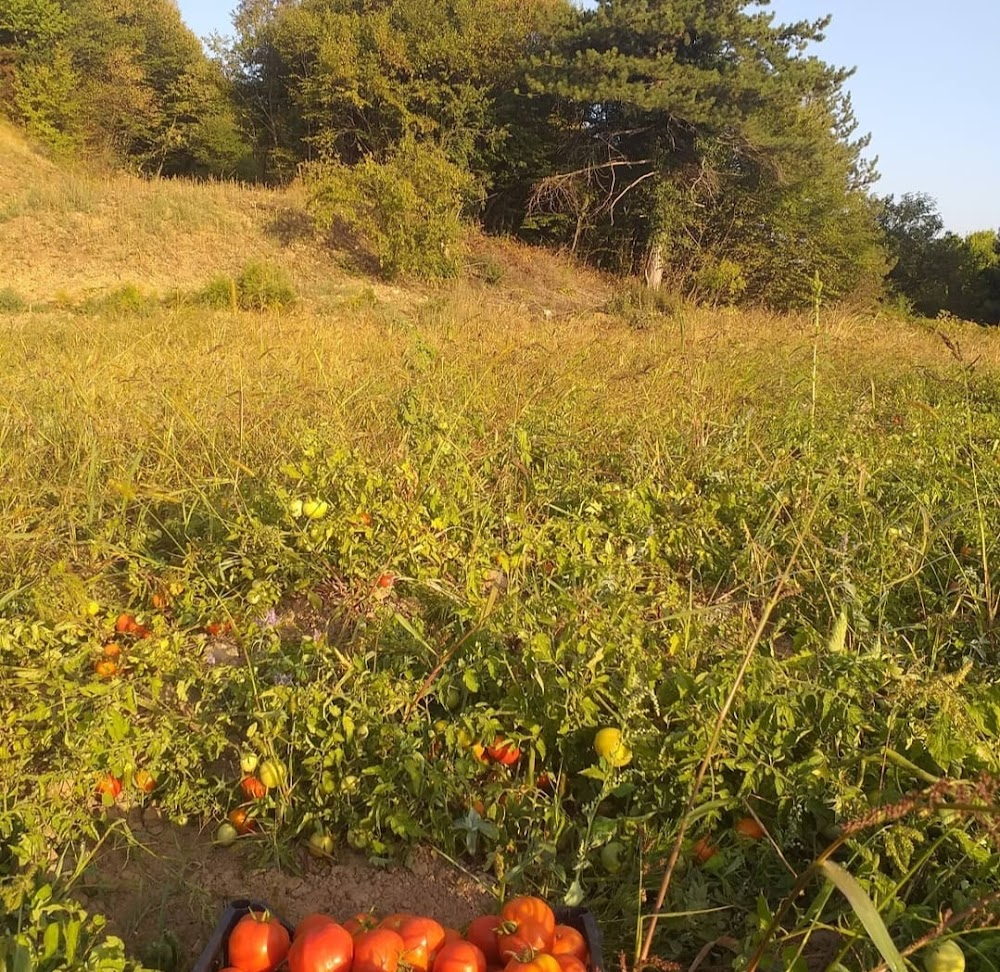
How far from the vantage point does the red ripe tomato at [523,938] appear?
4.38 ft

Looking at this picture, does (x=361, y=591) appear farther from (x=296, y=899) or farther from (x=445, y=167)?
(x=445, y=167)

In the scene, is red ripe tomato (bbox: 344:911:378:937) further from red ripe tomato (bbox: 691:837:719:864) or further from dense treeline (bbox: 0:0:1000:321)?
dense treeline (bbox: 0:0:1000:321)

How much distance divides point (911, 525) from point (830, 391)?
2.77 m

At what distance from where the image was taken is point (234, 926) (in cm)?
146

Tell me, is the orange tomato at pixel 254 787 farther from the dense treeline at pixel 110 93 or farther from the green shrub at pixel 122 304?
the dense treeline at pixel 110 93

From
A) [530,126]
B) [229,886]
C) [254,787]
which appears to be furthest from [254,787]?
[530,126]

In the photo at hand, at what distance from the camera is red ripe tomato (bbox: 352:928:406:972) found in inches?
49.0

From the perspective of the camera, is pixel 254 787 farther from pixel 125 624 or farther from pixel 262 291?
pixel 262 291

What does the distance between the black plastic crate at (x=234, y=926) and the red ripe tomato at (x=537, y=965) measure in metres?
0.13

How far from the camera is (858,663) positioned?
1975 millimetres

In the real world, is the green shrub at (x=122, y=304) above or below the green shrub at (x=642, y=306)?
below

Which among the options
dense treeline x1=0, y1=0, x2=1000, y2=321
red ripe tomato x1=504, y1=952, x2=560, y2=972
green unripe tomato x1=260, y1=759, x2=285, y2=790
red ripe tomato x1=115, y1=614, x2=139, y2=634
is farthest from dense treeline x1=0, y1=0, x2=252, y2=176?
red ripe tomato x1=504, y1=952, x2=560, y2=972

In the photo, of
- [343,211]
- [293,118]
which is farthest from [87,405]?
[293,118]

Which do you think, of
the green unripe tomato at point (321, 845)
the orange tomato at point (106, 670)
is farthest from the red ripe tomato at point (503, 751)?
the orange tomato at point (106, 670)
